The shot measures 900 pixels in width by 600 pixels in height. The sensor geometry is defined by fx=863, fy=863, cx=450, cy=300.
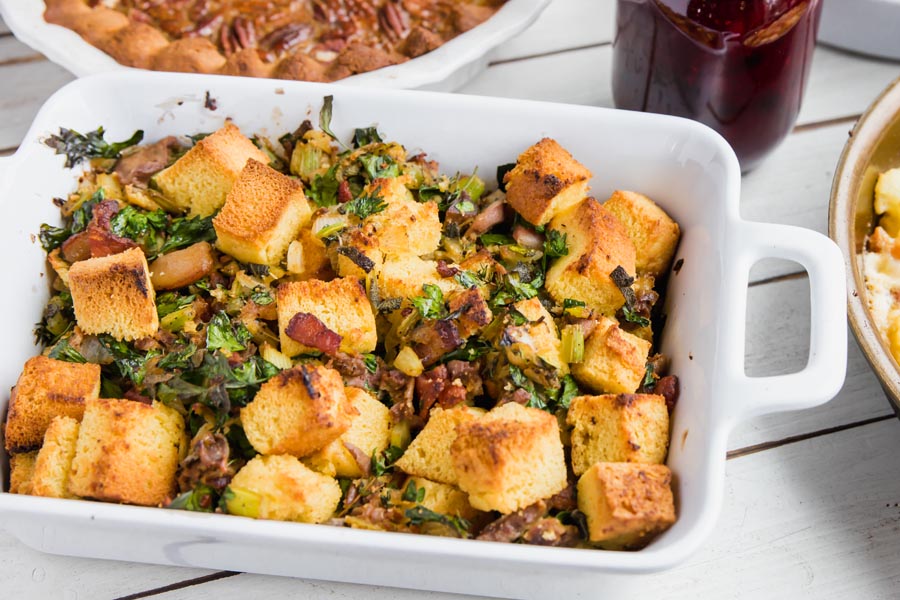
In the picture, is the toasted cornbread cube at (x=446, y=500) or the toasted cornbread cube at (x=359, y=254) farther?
the toasted cornbread cube at (x=359, y=254)

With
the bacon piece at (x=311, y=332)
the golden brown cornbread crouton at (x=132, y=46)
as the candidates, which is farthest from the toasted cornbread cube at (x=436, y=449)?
the golden brown cornbread crouton at (x=132, y=46)

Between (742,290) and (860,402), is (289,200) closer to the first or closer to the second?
(742,290)

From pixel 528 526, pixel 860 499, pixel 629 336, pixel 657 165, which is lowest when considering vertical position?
pixel 860 499

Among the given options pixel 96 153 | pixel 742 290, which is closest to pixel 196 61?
pixel 96 153

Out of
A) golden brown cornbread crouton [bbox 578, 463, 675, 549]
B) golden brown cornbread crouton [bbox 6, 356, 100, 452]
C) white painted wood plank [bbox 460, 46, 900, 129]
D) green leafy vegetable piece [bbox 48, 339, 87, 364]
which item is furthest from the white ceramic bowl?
golden brown cornbread crouton [bbox 578, 463, 675, 549]

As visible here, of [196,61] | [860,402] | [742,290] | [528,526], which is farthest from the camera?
[196,61]

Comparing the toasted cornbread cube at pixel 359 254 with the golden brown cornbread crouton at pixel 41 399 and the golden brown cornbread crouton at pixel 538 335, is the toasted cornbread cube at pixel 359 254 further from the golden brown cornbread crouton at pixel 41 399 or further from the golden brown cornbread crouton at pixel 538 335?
the golden brown cornbread crouton at pixel 41 399

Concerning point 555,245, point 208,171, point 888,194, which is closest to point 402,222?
point 555,245

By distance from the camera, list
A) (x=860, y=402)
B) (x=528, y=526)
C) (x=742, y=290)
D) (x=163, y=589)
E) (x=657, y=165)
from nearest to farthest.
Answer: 1. (x=528, y=526)
2. (x=742, y=290)
3. (x=163, y=589)
4. (x=657, y=165)
5. (x=860, y=402)
